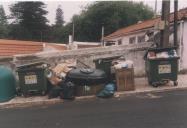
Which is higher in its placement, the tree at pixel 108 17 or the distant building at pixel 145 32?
the tree at pixel 108 17

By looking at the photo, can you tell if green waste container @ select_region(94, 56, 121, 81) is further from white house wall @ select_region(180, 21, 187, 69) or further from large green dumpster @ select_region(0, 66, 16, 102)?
white house wall @ select_region(180, 21, 187, 69)

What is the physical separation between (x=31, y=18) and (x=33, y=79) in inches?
2593

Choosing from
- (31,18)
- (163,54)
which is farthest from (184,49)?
(31,18)

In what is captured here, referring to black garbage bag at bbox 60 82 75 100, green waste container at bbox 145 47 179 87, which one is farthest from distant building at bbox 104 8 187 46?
black garbage bag at bbox 60 82 75 100

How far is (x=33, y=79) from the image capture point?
12.6 metres

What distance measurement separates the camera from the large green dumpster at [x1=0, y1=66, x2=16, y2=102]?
12662mm

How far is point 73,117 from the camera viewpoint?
30.0ft

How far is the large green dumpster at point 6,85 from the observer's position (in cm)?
1266

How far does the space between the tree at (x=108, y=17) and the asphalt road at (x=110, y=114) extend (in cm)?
3859

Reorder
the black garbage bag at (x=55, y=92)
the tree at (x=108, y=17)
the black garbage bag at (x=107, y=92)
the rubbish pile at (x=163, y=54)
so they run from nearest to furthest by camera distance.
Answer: the black garbage bag at (x=107, y=92) < the black garbage bag at (x=55, y=92) < the rubbish pile at (x=163, y=54) < the tree at (x=108, y=17)

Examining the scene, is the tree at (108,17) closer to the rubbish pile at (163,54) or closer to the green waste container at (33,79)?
the rubbish pile at (163,54)

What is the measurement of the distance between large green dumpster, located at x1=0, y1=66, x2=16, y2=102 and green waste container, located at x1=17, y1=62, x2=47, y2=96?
44cm

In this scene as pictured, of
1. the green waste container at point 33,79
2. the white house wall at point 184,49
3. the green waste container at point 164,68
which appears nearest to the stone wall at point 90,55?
the white house wall at point 184,49

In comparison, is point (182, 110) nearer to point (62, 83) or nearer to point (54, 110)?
point (54, 110)
